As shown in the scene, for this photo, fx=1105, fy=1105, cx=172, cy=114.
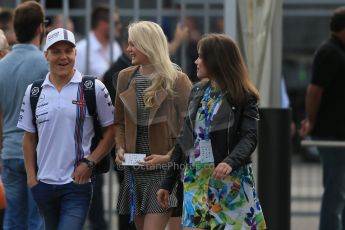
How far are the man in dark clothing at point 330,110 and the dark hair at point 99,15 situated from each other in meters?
2.10

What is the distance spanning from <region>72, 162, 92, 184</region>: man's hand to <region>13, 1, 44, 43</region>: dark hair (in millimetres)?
1306

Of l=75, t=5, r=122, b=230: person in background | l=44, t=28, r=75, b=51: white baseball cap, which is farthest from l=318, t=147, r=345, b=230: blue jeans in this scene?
l=44, t=28, r=75, b=51: white baseball cap

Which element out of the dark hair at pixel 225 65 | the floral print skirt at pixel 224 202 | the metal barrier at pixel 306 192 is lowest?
the metal barrier at pixel 306 192

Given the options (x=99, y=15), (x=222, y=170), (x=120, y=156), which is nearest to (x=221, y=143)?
(x=222, y=170)

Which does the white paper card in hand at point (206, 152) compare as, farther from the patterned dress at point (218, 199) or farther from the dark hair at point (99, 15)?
the dark hair at point (99, 15)

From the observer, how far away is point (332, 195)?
8305 millimetres

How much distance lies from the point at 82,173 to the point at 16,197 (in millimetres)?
1031

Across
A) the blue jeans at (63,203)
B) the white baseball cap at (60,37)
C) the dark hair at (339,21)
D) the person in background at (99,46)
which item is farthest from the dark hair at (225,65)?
the person in background at (99,46)

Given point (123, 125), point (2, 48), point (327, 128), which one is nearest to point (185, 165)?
point (123, 125)

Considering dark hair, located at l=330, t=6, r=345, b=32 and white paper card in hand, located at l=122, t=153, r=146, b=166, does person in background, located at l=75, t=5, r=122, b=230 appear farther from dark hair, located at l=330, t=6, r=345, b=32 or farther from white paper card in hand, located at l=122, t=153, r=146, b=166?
white paper card in hand, located at l=122, t=153, r=146, b=166

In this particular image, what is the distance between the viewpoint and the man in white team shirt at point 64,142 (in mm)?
6402

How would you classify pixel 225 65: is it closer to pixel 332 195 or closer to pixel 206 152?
pixel 206 152

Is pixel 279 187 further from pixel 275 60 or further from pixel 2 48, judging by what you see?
pixel 2 48

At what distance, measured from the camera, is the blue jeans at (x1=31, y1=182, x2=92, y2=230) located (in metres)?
6.38
